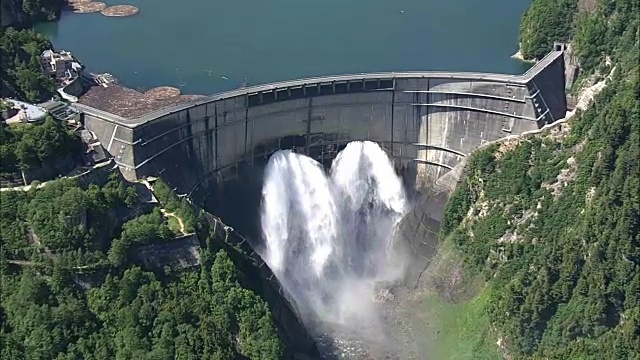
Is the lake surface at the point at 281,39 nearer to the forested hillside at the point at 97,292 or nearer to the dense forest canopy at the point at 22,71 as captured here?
the dense forest canopy at the point at 22,71

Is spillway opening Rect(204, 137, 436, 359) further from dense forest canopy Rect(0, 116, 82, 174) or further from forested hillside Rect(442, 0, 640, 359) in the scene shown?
dense forest canopy Rect(0, 116, 82, 174)

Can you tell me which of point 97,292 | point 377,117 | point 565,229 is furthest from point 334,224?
point 97,292

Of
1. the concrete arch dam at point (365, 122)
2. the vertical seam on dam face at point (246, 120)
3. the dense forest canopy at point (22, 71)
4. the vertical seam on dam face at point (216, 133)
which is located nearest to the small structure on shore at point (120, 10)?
the dense forest canopy at point (22, 71)

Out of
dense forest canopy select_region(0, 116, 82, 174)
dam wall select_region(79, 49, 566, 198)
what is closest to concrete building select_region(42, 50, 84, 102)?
dam wall select_region(79, 49, 566, 198)

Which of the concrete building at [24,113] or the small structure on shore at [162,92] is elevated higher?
the concrete building at [24,113]

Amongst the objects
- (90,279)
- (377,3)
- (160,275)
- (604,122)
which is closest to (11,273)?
(90,279)

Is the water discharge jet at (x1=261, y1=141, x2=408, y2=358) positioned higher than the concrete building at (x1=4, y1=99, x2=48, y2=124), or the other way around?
the concrete building at (x1=4, y1=99, x2=48, y2=124)
